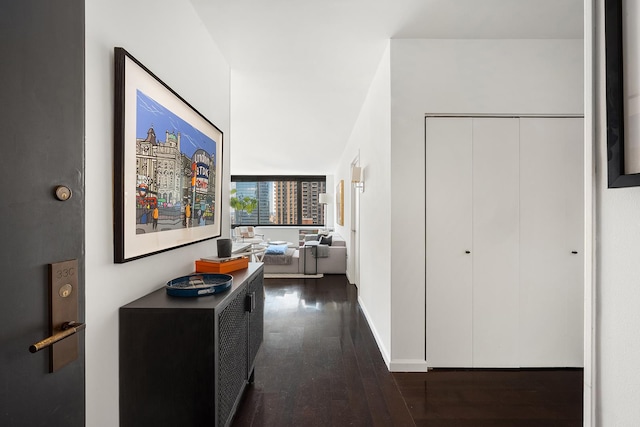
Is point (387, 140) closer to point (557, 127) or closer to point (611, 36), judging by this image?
point (557, 127)

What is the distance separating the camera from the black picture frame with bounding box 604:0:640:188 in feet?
2.31

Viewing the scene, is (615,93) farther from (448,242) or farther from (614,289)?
(448,242)

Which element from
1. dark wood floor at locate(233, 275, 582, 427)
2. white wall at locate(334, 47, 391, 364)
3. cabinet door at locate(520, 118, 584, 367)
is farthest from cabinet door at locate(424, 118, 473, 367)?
cabinet door at locate(520, 118, 584, 367)

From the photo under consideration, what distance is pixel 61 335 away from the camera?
2.89ft

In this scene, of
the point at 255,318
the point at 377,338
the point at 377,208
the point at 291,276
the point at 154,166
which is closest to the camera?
the point at 154,166

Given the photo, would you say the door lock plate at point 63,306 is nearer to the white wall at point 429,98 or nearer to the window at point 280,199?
the white wall at point 429,98

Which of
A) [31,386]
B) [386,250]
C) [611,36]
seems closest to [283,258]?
[386,250]

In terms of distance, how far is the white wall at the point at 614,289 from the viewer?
694mm

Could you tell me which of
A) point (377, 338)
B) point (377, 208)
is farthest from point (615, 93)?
point (377, 338)

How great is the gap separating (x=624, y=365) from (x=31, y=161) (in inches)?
60.1

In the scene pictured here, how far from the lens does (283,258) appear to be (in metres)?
6.09

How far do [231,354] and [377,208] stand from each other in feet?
6.49

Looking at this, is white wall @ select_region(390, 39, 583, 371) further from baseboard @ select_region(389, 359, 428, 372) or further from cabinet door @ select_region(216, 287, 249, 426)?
cabinet door @ select_region(216, 287, 249, 426)

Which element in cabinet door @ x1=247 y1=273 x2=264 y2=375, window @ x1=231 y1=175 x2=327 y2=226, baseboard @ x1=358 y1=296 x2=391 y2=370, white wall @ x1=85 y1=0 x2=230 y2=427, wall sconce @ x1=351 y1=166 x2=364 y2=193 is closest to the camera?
white wall @ x1=85 y1=0 x2=230 y2=427
